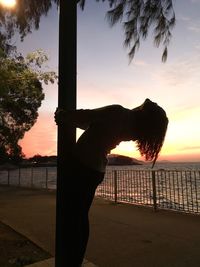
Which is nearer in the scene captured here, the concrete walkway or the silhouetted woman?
the silhouetted woman

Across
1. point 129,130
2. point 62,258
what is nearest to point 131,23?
point 129,130

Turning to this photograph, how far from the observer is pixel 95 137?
9.00 ft

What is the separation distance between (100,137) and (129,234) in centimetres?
437

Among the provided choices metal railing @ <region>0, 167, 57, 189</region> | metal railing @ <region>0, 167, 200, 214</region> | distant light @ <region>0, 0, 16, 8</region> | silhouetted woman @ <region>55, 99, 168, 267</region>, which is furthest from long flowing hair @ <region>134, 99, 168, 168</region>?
metal railing @ <region>0, 167, 57, 189</region>

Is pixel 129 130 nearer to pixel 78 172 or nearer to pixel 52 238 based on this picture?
pixel 78 172

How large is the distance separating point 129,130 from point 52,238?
4274mm

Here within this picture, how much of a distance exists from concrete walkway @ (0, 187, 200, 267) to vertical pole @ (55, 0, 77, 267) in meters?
2.21

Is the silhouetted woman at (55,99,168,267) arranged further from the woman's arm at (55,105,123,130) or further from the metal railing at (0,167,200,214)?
the metal railing at (0,167,200,214)

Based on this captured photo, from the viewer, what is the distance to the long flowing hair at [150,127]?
281 centimetres

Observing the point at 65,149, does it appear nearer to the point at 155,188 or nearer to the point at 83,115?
the point at 83,115

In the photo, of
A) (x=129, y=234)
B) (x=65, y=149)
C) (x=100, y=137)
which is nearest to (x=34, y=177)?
(x=129, y=234)

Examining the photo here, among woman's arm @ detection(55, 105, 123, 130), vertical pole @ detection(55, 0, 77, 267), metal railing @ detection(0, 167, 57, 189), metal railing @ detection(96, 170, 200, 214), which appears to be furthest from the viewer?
metal railing @ detection(0, 167, 57, 189)

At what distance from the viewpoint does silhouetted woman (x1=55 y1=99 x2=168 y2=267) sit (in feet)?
8.88

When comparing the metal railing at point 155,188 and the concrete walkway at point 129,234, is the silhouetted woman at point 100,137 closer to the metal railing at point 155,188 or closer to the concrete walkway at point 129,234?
the concrete walkway at point 129,234
